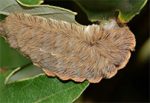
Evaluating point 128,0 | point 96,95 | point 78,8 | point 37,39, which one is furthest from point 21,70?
point 96,95

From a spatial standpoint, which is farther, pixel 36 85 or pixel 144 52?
pixel 144 52

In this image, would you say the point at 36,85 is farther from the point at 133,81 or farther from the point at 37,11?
the point at 133,81

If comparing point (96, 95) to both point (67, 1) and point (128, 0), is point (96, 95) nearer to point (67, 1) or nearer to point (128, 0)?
point (67, 1)

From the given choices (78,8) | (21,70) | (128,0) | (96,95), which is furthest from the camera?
(96,95)

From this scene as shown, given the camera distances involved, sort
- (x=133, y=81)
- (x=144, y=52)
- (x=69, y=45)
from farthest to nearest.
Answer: (x=133, y=81) → (x=144, y=52) → (x=69, y=45)

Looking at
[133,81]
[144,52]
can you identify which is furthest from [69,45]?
[133,81]

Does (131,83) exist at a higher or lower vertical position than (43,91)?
lower

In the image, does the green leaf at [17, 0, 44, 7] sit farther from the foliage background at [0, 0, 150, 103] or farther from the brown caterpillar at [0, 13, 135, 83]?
the foliage background at [0, 0, 150, 103]
